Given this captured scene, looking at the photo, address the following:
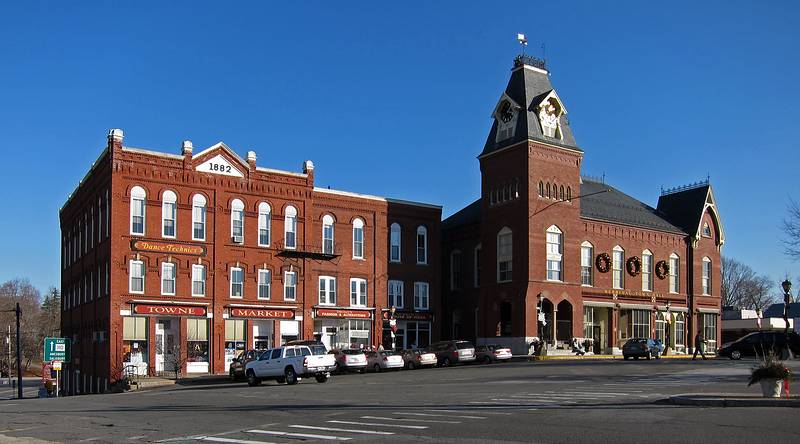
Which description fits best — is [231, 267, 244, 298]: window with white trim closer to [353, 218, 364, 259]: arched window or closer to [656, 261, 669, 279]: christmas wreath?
[353, 218, 364, 259]: arched window

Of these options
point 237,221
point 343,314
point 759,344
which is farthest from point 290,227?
point 759,344

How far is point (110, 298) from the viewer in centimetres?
4941

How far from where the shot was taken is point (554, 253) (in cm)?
5978

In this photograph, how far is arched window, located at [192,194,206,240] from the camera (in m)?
53.2

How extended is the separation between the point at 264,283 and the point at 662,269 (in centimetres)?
3275

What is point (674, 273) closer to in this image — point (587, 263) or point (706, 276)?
point (706, 276)

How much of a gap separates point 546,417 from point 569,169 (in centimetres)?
4475

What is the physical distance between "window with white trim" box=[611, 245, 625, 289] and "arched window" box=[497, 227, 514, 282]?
9849 mm

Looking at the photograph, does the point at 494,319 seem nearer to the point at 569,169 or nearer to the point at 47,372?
the point at 569,169

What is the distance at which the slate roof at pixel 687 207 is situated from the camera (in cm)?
7131

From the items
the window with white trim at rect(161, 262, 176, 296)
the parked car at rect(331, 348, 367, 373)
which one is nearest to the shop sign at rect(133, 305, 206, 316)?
the window with white trim at rect(161, 262, 176, 296)

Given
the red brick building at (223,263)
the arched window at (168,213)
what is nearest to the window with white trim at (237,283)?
the red brick building at (223,263)

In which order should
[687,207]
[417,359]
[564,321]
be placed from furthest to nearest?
[687,207]
[564,321]
[417,359]

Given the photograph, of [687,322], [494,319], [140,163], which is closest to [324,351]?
[140,163]
